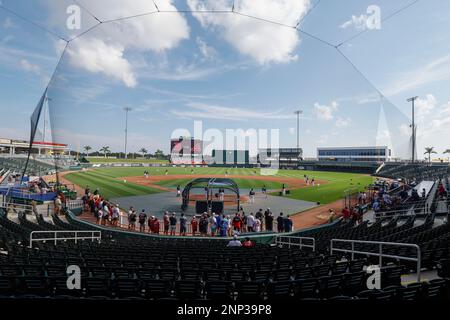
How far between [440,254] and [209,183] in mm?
15455

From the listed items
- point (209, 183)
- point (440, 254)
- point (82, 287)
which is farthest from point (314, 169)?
point (82, 287)

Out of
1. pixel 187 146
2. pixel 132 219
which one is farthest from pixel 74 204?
pixel 187 146

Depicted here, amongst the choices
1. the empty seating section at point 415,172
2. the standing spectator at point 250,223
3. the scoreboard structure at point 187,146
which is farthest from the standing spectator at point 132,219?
the empty seating section at point 415,172

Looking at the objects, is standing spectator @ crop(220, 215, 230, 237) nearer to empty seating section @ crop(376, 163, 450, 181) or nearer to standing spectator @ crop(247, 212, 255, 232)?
standing spectator @ crop(247, 212, 255, 232)

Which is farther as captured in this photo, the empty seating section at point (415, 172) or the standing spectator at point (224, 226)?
the empty seating section at point (415, 172)

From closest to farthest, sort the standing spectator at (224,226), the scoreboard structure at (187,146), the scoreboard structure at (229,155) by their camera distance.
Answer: the standing spectator at (224,226), the scoreboard structure at (187,146), the scoreboard structure at (229,155)

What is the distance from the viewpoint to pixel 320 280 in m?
4.85

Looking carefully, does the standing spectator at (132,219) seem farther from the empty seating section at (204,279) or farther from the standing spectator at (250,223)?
the empty seating section at (204,279)

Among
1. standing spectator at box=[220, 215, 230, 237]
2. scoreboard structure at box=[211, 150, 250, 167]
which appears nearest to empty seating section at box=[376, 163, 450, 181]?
scoreboard structure at box=[211, 150, 250, 167]

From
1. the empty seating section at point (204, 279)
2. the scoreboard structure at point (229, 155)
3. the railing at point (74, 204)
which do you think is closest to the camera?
the empty seating section at point (204, 279)
